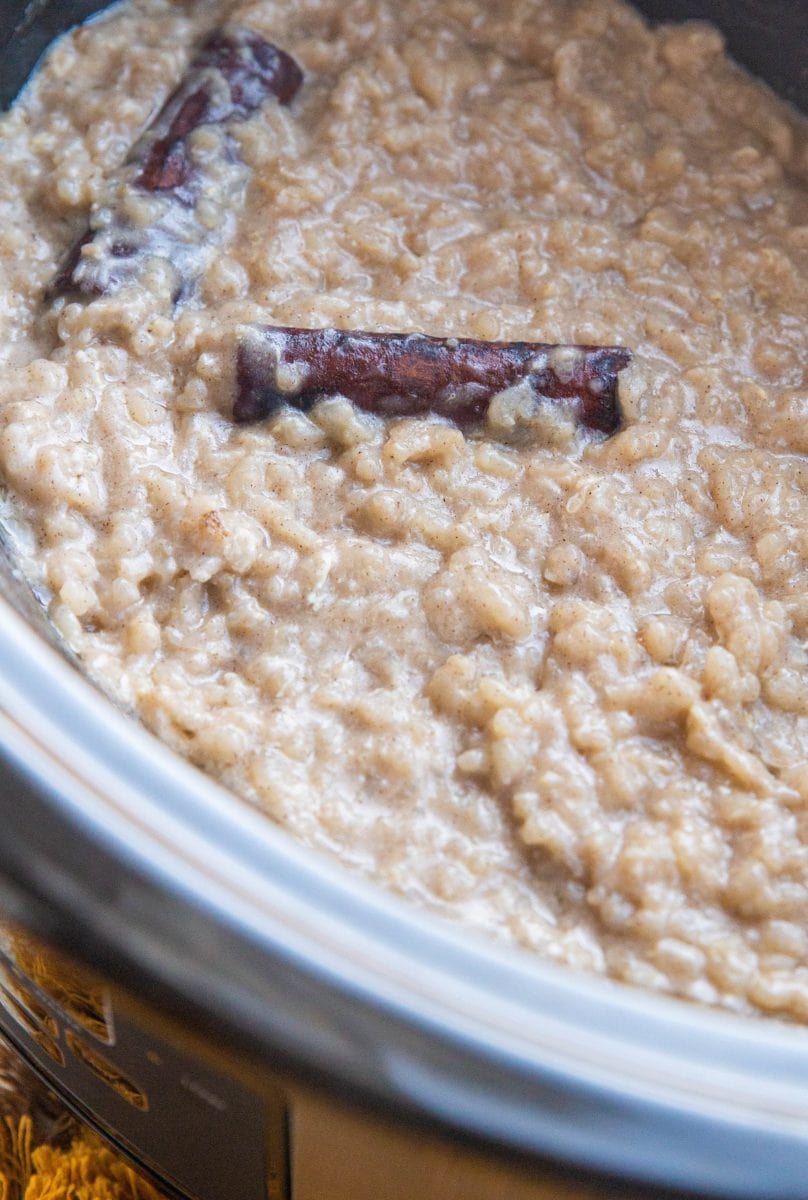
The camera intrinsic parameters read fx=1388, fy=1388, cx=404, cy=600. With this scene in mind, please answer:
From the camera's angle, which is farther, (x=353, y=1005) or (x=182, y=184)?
(x=182, y=184)

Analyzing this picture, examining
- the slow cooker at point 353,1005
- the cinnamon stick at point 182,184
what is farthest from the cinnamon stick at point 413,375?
the slow cooker at point 353,1005

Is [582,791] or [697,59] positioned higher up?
[697,59]

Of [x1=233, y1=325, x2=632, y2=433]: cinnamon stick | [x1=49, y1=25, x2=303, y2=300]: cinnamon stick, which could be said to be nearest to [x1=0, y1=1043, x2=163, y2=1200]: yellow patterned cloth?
[x1=233, y1=325, x2=632, y2=433]: cinnamon stick

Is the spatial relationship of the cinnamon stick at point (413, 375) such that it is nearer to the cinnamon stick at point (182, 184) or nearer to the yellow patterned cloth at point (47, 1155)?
the cinnamon stick at point (182, 184)

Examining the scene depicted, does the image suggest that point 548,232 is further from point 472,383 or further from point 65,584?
point 65,584

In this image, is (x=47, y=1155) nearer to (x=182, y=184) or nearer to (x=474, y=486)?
(x=474, y=486)

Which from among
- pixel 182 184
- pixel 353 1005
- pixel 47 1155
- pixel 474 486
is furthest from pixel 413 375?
pixel 47 1155

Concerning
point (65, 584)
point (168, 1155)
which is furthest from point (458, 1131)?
point (65, 584)
